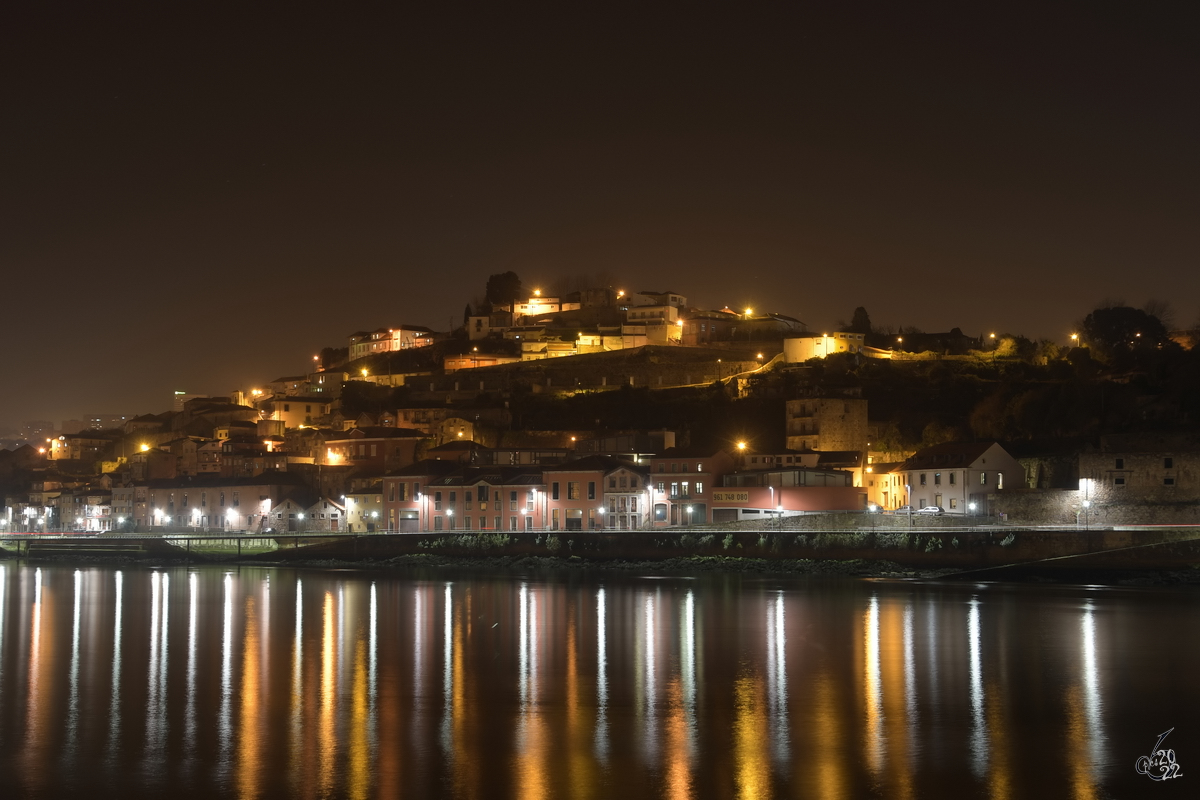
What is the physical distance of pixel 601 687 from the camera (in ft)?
63.9

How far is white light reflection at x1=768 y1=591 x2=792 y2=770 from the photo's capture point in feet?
49.6

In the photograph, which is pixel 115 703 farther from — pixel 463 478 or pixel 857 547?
pixel 463 478

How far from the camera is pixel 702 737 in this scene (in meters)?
15.7

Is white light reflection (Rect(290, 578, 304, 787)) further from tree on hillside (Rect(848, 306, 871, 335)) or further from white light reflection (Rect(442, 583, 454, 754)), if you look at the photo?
tree on hillside (Rect(848, 306, 871, 335))

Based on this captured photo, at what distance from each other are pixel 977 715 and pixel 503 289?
75052 mm

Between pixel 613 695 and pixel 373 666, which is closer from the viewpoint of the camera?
pixel 613 695

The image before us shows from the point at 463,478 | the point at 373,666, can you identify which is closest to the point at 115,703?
the point at 373,666

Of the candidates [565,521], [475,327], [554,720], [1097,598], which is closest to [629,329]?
[475,327]

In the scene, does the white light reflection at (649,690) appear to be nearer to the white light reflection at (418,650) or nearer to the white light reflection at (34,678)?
the white light reflection at (418,650)

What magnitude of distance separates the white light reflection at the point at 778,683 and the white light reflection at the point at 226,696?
644 centimetres

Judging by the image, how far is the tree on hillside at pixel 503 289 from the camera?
89562 mm

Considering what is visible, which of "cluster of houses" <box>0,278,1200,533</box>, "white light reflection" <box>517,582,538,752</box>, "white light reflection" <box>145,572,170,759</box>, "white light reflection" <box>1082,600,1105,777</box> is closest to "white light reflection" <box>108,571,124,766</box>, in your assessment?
"white light reflection" <box>145,572,170,759</box>

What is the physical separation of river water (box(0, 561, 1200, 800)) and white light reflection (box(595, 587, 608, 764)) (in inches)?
2.7

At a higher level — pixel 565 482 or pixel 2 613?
pixel 565 482
